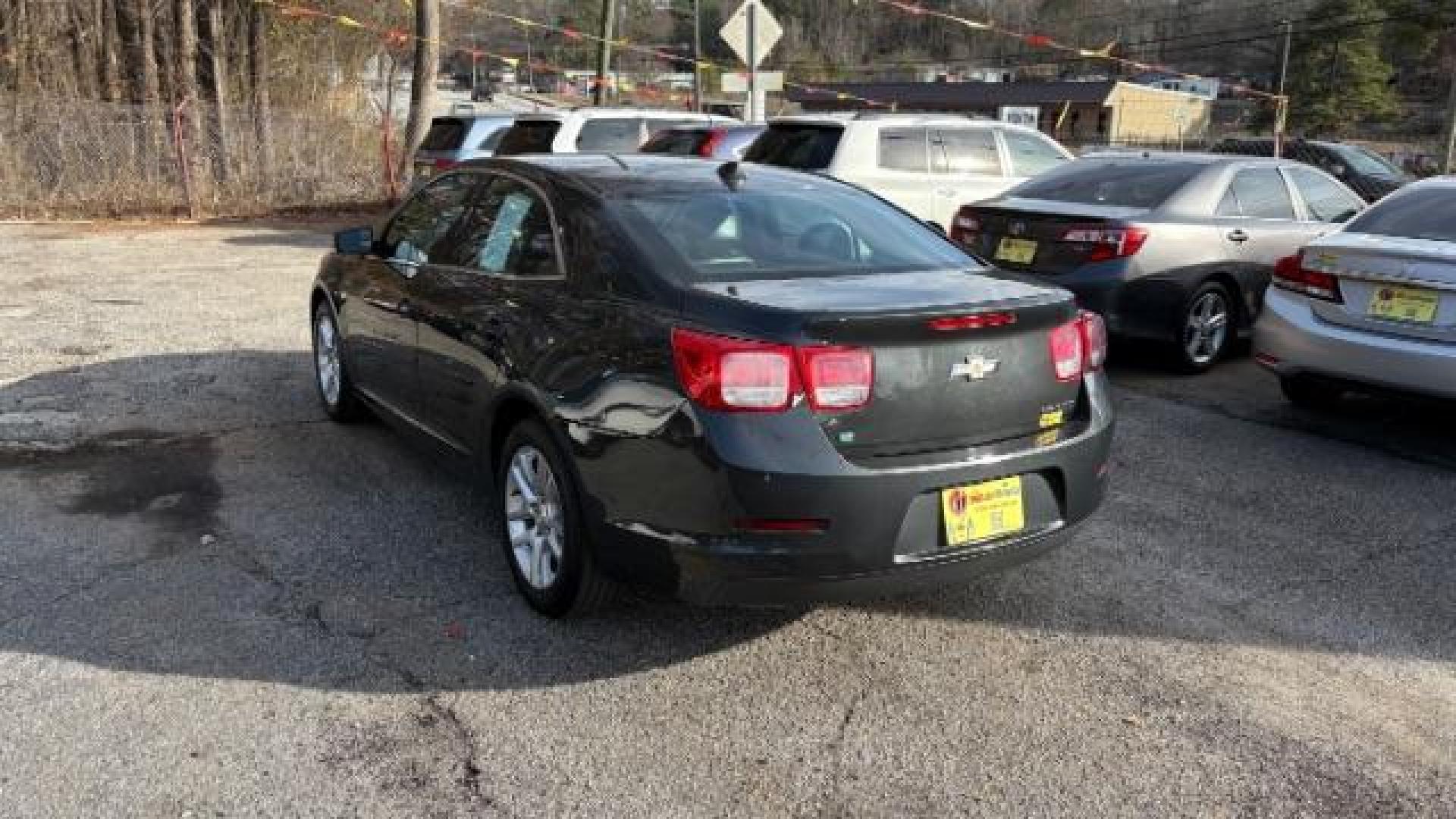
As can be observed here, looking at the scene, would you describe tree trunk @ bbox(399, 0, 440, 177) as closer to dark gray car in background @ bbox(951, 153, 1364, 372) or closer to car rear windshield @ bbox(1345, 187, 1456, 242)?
dark gray car in background @ bbox(951, 153, 1364, 372)

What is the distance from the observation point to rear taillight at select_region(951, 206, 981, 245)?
27.4ft

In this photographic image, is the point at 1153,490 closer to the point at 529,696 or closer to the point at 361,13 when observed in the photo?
the point at 529,696

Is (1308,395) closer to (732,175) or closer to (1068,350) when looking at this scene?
(1068,350)

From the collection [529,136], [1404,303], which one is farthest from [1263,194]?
[529,136]

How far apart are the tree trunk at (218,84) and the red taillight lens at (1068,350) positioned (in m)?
17.8

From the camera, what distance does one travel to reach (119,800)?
2.92 metres

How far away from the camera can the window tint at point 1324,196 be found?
A: 873 centimetres

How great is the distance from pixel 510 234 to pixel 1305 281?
4.51 m

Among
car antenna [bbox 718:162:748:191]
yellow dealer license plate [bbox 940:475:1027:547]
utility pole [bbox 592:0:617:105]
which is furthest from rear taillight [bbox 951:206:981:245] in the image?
utility pole [bbox 592:0:617:105]

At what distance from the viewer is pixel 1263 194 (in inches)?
330

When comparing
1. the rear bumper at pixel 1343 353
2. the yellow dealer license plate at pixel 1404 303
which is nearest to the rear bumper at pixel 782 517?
the rear bumper at pixel 1343 353

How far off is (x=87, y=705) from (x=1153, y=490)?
448 cm

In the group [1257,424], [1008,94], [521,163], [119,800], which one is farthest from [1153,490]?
[1008,94]

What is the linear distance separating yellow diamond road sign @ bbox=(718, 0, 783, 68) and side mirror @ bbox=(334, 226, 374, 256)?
862cm
